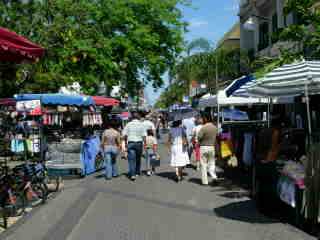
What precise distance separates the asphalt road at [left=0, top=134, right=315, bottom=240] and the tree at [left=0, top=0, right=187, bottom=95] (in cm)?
896

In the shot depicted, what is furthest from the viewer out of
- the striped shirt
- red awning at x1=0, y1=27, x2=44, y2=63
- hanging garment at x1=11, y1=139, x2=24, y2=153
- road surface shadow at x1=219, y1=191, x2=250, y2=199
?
hanging garment at x1=11, y1=139, x2=24, y2=153

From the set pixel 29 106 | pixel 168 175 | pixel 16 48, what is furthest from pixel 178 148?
pixel 16 48

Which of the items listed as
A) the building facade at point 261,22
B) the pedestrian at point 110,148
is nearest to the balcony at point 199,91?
the building facade at point 261,22

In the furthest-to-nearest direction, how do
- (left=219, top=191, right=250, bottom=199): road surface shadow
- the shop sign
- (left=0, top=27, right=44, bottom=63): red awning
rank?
the shop sign
(left=219, top=191, right=250, bottom=199): road surface shadow
(left=0, top=27, right=44, bottom=63): red awning

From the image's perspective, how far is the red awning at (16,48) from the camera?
23.4 ft

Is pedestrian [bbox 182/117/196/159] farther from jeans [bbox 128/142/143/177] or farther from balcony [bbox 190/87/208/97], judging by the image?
balcony [bbox 190/87/208/97]

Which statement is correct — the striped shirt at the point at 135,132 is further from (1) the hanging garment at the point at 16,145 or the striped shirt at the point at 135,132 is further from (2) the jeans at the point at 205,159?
(1) the hanging garment at the point at 16,145

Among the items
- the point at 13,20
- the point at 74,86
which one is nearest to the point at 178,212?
the point at 13,20

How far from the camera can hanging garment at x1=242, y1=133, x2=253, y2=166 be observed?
13156 mm

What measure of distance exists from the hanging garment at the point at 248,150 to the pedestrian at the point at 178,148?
59.9 inches

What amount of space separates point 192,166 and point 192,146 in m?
0.65

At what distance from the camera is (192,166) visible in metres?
16.5

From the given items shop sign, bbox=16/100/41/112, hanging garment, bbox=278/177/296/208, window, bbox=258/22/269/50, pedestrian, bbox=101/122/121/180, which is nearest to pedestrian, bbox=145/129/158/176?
pedestrian, bbox=101/122/121/180

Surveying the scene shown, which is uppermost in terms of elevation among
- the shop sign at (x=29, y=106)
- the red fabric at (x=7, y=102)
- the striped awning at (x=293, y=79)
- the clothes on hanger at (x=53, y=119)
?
the red fabric at (x=7, y=102)
